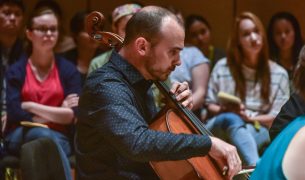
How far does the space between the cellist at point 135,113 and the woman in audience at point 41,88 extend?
1197 mm

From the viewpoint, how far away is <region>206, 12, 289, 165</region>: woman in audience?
10.7 feet

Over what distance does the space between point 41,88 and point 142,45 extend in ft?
4.90

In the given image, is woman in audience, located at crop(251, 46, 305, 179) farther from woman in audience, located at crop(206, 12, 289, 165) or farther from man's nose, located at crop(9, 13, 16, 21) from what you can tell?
man's nose, located at crop(9, 13, 16, 21)

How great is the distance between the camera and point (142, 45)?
181 cm

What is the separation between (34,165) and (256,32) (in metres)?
1.90

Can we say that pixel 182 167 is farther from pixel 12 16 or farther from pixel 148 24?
pixel 12 16

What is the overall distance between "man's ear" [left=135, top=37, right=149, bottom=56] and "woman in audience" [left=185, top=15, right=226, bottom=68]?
217 cm

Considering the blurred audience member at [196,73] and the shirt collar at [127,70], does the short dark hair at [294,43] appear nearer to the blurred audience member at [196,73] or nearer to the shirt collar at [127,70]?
the blurred audience member at [196,73]

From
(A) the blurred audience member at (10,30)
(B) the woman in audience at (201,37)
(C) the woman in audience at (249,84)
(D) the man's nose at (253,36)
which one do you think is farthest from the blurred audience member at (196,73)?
(A) the blurred audience member at (10,30)

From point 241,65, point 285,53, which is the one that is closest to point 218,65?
point 241,65

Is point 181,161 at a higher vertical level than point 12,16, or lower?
lower

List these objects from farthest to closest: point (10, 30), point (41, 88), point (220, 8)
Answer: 1. point (220, 8)
2. point (10, 30)
3. point (41, 88)

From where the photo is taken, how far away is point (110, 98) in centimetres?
173

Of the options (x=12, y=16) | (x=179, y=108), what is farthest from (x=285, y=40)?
(x=179, y=108)
